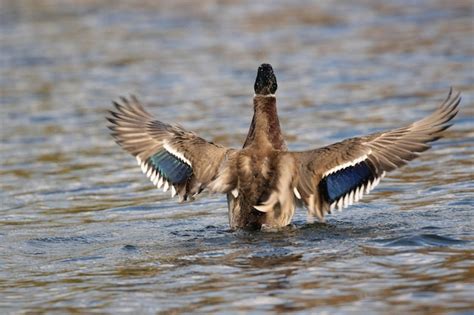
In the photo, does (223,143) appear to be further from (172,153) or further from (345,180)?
(345,180)

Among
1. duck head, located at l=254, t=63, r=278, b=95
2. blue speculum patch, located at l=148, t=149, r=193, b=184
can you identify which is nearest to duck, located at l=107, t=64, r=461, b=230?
blue speculum patch, located at l=148, t=149, r=193, b=184

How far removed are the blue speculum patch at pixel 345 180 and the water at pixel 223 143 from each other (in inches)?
12.1

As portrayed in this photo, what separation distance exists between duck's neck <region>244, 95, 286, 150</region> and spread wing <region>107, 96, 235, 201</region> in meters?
0.24


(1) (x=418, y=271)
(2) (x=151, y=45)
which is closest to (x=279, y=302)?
(1) (x=418, y=271)

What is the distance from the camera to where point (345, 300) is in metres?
7.16

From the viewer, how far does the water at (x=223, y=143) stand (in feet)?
25.1

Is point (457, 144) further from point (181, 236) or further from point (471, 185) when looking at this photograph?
point (181, 236)

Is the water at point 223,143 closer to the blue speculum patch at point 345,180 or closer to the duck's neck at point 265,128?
the blue speculum patch at point 345,180

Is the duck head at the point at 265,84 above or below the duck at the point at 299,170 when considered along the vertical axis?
above

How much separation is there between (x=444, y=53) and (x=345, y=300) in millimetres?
10759

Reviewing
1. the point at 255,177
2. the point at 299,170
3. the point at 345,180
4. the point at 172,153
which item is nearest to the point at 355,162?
the point at 345,180

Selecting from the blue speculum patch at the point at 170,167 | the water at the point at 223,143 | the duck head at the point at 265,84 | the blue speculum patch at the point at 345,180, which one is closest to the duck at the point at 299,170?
the blue speculum patch at the point at 345,180

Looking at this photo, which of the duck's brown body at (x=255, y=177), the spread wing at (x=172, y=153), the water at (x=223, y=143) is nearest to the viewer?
the water at (x=223, y=143)

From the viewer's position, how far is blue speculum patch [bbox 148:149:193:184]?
9.66m
